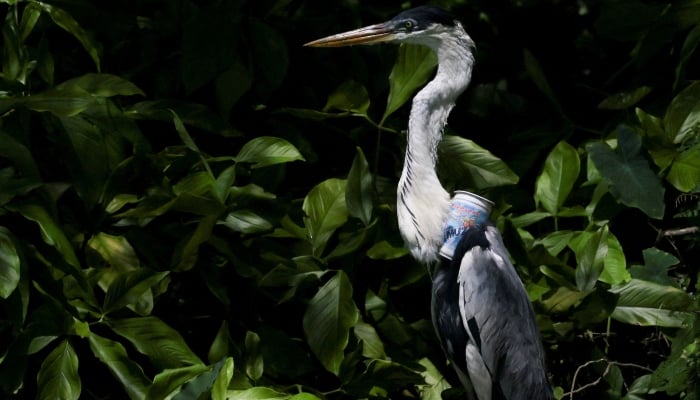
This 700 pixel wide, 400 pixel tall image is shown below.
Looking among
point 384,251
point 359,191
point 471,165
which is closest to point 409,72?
point 471,165

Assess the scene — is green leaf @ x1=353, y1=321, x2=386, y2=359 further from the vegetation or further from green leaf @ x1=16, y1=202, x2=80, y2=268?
green leaf @ x1=16, y1=202, x2=80, y2=268

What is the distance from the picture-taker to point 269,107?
3.45m

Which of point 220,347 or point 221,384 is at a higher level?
point 221,384

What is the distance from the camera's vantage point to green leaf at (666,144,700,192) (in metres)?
3.15

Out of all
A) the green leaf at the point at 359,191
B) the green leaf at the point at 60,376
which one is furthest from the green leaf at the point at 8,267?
the green leaf at the point at 359,191

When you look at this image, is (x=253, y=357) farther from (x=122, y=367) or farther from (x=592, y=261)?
(x=592, y=261)

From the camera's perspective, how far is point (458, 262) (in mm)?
2664

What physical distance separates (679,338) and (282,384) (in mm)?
1097

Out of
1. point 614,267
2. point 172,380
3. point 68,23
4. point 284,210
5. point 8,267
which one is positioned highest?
point 68,23

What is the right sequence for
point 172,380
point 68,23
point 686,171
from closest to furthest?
point 172,380
point 68,23
point 686,171

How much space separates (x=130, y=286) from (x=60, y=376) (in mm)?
276

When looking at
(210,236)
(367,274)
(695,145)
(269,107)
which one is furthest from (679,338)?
(269,107)

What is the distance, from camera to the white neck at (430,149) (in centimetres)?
267

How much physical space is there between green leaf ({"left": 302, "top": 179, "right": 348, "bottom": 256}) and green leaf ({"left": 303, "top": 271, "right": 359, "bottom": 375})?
0.15 metres
